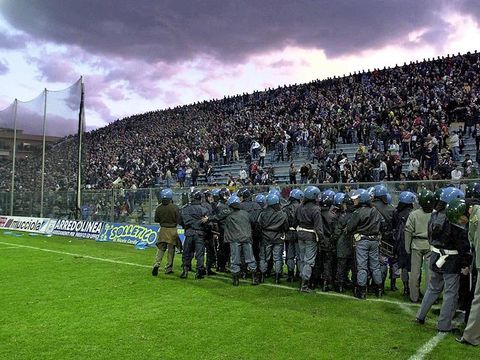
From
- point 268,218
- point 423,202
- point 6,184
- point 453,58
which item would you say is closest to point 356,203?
point 423,202

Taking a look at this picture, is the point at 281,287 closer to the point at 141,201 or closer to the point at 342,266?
the point at 342,266

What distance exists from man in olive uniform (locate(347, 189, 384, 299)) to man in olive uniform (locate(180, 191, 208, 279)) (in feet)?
12.4

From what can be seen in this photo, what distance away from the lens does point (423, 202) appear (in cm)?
909

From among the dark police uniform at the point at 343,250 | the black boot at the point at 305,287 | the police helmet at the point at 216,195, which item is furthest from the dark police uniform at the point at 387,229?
the police helmet at the point at 216,195

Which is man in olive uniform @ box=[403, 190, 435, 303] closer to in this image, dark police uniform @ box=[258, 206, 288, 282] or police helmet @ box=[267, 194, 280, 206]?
dark police uniform @ box=[258, 206, 288, 282]

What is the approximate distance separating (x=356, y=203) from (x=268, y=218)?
2.14 m

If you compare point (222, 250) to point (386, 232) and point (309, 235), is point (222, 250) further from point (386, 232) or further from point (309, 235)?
point (386, 232)

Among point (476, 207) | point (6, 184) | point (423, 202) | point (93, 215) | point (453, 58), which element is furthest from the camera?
point (453, 58)

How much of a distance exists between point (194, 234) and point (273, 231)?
6.48 ft

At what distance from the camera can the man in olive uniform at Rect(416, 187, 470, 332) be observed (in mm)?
6609

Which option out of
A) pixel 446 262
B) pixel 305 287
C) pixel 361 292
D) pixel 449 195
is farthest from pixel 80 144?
pixel 446 262

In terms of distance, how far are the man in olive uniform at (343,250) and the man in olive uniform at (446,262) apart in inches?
103

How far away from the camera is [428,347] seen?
6.28 meters

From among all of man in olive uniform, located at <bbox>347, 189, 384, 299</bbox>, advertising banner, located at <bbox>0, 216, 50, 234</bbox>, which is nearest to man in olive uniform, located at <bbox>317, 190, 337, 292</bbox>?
man in olive uniform, located at <bbox>347, 189, 384, 299</bbox>
